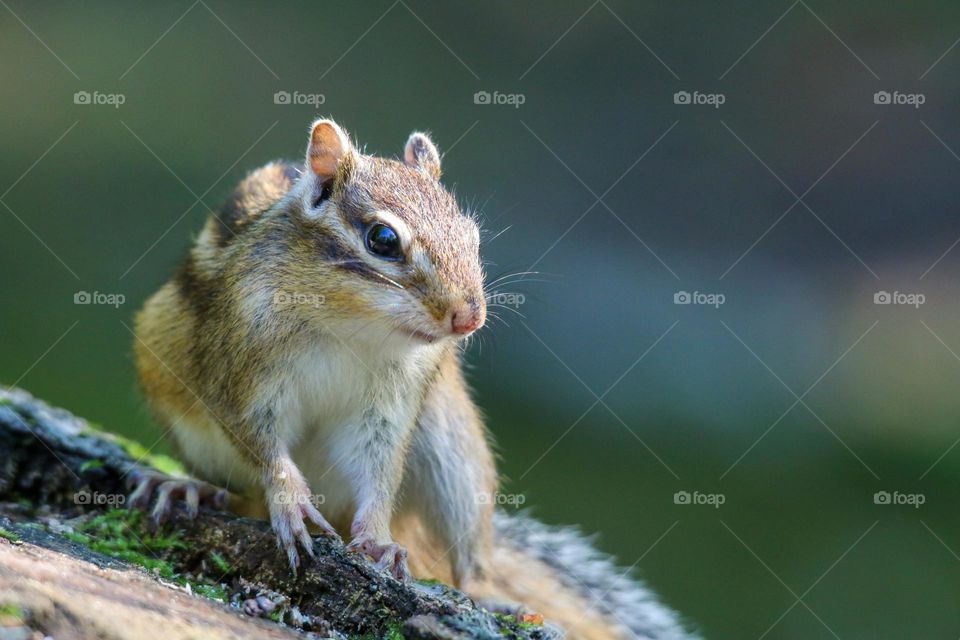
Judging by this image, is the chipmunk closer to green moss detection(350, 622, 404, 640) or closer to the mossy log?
the mossy log

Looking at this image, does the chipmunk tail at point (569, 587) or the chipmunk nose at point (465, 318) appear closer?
the chipmunk nose at point (465, 318)

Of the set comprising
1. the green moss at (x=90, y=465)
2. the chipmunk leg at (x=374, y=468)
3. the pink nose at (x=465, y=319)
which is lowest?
the green moss at (x=90, y=465)

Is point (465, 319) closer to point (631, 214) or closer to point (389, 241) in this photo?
point (389, 241)

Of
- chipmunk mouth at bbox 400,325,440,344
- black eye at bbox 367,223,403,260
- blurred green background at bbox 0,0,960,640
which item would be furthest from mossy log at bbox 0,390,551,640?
blurred green background at bbox 0,0,960,640

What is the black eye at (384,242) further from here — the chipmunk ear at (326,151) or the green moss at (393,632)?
the green moss at (393,632)

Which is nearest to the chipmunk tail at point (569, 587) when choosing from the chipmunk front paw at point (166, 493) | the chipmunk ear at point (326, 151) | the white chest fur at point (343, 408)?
the white chest fur at point (343, 408)

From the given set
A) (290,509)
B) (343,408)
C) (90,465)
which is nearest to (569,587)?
(343,408)

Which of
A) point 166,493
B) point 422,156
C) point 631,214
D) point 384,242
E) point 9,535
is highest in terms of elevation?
point 631,214
